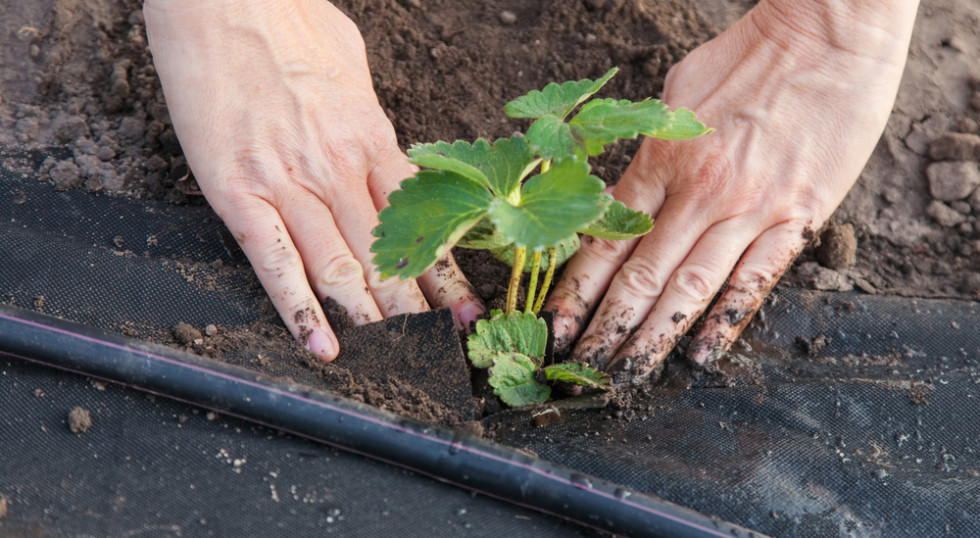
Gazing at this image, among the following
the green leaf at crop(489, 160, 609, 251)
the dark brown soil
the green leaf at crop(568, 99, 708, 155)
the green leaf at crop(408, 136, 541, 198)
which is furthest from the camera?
the dark brown soil

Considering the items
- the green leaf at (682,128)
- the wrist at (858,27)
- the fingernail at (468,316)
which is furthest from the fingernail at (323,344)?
the wrist at (858,27)

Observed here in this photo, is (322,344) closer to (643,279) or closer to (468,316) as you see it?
(468,316)

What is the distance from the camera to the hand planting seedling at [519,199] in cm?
140

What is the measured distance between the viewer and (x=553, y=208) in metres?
1.41

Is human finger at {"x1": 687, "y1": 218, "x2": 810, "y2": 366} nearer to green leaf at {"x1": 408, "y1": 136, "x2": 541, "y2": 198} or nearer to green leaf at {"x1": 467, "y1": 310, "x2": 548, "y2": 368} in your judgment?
green leaf at {"x1": 467, "y1": 310, "x2": 548, "y2": 368}

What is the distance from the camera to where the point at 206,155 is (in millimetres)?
2061

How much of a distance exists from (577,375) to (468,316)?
394 mm

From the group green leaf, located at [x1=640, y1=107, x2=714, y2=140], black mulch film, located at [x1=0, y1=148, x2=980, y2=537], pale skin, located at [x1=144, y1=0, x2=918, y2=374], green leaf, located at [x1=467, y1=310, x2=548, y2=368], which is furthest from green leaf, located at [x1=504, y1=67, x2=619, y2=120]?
black mulch film, located at [x1=0, y1=148, x2=980, y2=537]

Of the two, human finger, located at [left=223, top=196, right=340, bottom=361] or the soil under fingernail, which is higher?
human finger, located at [left=223, top=196, right=340, bottom=361]

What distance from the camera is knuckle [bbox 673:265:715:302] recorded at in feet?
6.50

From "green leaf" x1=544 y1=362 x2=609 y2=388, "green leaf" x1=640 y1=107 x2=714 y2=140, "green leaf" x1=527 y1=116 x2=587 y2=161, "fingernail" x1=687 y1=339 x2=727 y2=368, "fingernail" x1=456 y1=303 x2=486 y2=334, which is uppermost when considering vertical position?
"green leaf" x1=640 y1=107 x2=714 y2=140

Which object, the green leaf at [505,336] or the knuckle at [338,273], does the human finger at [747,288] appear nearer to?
the green leaf at [505,336]

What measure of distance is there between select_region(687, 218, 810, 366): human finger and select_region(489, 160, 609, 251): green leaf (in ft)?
2.19

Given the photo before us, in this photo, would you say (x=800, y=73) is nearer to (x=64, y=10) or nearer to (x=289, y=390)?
(x=289, y=390)
